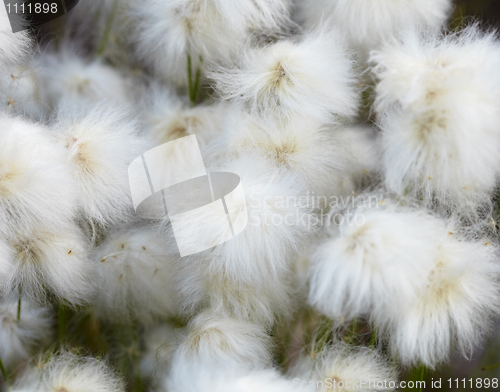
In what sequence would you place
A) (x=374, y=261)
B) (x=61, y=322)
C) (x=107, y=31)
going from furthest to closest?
(x=107, y=31), (x=61, y=322), (x=374, y=261)

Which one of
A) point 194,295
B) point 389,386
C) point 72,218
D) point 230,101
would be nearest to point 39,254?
point 72,218

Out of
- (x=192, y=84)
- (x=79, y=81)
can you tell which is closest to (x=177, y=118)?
(x=192, y=84)

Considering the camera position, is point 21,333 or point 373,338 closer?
point 373,338

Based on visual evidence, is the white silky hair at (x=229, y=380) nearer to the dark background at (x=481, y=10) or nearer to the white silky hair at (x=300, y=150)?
the white silky hair at (x=300, y=150)

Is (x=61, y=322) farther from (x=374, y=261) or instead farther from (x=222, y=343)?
(x=374, y=261)

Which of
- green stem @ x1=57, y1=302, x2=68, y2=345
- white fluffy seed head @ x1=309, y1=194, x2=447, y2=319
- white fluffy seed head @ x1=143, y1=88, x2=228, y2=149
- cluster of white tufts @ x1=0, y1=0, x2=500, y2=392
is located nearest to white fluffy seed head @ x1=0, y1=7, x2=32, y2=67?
cluster of white tufts @ x1=0, y1=0, x2=500, y2=392

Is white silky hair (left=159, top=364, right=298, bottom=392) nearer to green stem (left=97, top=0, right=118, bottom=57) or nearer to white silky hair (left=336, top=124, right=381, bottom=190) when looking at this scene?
A: white silky hair (left=336, top=124, right=381, bottom=190)

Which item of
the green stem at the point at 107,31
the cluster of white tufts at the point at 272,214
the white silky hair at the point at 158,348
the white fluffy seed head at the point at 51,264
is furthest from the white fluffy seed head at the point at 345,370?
the green stem at the point at 107,31
